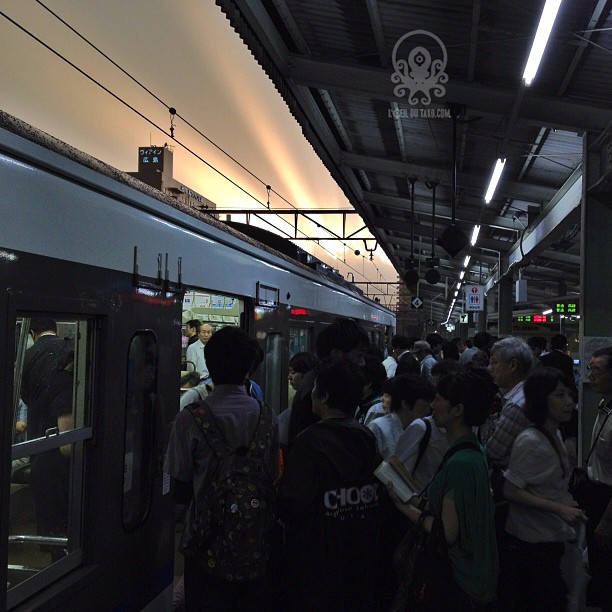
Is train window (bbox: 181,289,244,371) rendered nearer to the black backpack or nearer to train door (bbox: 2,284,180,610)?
train door (bbox: 2,284,180,610)

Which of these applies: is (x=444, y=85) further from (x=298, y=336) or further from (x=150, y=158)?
(x=150, y=158)

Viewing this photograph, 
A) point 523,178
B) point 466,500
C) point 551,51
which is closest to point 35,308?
point 466,500

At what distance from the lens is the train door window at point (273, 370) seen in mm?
5117

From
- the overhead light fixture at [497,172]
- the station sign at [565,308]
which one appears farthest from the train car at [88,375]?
the station sign at [565,308]

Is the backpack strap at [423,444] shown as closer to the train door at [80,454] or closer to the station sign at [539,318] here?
the train door at [80,454]

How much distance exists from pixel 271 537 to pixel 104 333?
980 millimetres

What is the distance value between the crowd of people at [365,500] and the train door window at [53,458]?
0.38m

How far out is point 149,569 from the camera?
289 centimetres

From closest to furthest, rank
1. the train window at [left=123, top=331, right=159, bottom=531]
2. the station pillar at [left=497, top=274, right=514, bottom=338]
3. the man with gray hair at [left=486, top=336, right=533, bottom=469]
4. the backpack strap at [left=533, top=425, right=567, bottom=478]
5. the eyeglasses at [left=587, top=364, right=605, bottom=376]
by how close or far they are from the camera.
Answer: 1. the train window at [left=123, top=331, right=159, bottom=531]
2. the backpack strap at [left=533, top=425, right=567, bottom=478]
3. the man with gray hair at [left=486, top=336, right=533, bottom=469]
4. the eyeglasses at [left=587, top=364, right=605, bottom=376]
5. the station pillar at [left=497, top=274, right=514, bottom=338]

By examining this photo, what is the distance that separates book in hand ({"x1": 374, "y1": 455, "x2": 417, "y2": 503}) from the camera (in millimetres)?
2643

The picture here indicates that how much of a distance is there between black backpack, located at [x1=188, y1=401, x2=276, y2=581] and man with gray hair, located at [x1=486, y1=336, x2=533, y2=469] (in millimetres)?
1283

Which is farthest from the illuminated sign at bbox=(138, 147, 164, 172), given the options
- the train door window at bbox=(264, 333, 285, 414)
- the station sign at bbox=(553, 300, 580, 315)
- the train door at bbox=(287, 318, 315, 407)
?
the train door window at bbox=(264, 333, 285, 414)

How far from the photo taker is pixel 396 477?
2678 mm

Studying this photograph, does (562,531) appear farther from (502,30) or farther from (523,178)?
(523,178)
